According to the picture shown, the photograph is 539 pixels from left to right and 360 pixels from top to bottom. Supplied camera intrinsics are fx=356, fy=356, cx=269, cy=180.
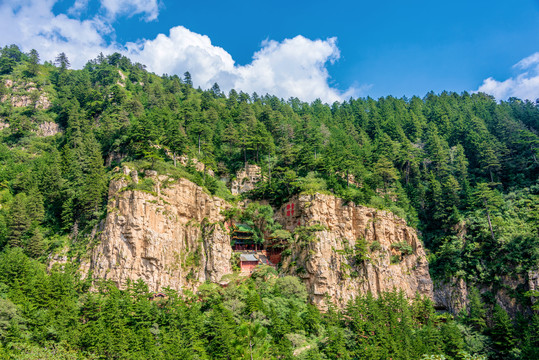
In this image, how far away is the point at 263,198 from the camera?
5894cm

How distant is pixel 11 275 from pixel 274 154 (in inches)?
1734

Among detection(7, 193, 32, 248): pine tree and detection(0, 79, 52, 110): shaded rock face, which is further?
detection(0, 79, 52, 110): shaded rock face

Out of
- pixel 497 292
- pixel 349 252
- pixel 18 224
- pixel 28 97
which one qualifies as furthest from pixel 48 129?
pixel 497 292

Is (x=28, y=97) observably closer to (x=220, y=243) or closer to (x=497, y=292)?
(x=220, y=243)

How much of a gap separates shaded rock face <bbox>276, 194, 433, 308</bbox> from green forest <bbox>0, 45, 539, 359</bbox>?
7.69 ft

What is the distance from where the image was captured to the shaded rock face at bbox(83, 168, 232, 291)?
42.9 meters

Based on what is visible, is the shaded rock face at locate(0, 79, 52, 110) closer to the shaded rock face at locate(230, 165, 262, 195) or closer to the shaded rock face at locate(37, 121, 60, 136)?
the shaded rock face at locate(37, 121, 60, 136)

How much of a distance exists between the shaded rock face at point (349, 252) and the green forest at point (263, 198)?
7.69ft

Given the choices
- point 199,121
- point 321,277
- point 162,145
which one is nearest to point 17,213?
point 162,145

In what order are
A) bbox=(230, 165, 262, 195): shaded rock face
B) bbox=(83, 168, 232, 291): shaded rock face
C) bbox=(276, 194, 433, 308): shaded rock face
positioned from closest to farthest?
bbox=(83, 168, 232, 291): shaded rock face < bbox=(276, 194, 433, 308): shaded rock face < bbox=(230, 165, 262, 195): shaded rock face

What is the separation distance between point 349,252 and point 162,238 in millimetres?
25539

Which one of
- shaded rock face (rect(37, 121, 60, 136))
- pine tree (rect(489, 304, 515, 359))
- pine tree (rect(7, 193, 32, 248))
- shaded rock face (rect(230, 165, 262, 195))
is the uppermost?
shaded rock face (rect(37, 121, 60, 136))

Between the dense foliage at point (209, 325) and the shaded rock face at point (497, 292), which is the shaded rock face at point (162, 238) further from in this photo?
the shaded rock face at point (497, 292)

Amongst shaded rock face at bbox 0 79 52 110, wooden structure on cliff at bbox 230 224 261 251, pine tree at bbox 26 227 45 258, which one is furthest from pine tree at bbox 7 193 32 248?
shaded rock face at bbox 0 79 52 110
